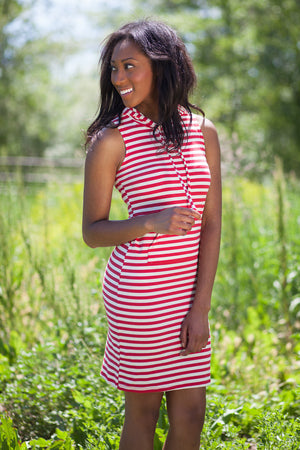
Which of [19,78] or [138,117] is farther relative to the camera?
[19,78]

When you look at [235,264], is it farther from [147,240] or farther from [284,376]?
[147,240]

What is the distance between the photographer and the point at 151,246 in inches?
61.6

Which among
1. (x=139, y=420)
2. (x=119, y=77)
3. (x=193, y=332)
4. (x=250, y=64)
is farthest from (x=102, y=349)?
(x=250, y=64)

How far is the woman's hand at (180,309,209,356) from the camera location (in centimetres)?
159

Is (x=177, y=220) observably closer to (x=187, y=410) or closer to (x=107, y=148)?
(x=107, y=148)

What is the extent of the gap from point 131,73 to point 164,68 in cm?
12

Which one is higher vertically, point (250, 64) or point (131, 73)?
point (250, 64)

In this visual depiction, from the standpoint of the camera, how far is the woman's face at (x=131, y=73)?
1618mm

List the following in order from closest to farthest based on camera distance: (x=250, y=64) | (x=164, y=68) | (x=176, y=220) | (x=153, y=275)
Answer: (x=176, y=220) → (x=153, y=275) → (x=164, y=68) → (x=250, y=64)

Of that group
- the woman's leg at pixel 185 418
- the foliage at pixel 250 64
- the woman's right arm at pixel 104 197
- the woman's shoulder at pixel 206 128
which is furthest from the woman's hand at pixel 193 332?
the foliage at pixel 250 64

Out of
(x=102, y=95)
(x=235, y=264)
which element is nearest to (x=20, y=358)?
(x=102, y=95)

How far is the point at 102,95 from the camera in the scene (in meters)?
1.79

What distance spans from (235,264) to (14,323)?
58.0 inches

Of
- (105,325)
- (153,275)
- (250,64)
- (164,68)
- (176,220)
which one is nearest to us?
(176,220)
